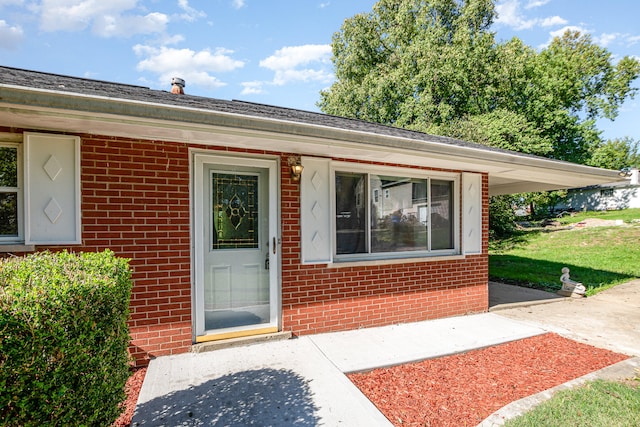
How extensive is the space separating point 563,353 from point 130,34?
1154 cm

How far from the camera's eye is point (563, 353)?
391cm

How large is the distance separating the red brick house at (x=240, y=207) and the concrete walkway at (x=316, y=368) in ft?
1.04

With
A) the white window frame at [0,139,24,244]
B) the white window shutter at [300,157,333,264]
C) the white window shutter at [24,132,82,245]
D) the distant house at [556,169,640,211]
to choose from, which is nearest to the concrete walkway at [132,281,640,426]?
the white window shutter at [300,157,333,264]

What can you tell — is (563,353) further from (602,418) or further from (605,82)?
(605,82)

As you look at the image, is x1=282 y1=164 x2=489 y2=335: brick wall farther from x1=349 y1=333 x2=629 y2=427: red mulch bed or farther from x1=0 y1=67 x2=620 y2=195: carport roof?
x1=349 y1=333 x2=629 y2=427: red mulch bed

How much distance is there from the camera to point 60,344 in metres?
1.56

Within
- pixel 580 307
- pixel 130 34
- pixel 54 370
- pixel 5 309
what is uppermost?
pixel 130 34

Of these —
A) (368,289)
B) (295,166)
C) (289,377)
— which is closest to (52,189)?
(295,166)

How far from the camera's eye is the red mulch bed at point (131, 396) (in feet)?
8.16

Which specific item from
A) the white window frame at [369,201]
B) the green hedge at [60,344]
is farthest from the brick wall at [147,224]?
the white window frame at [369,201]

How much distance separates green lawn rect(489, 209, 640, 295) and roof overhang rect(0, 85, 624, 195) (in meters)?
5.06

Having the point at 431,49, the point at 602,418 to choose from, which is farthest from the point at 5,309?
the point at 431,49

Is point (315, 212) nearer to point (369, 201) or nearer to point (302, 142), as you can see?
point (369, 201)

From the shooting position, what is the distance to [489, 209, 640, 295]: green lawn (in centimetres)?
872
